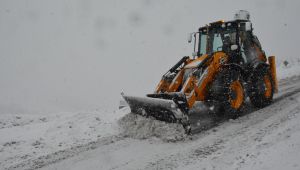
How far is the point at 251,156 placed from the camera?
14.2 feet

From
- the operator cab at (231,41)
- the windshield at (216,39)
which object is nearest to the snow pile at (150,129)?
the operator cab at (231,41)

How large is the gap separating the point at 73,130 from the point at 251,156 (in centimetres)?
399

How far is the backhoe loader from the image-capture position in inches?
251

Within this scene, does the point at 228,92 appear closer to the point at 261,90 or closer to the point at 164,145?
the point at 261,90

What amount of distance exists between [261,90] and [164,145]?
355 cm

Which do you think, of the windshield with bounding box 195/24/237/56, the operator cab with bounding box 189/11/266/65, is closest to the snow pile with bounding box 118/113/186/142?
the operator cab with bounding box 189/11/266/65

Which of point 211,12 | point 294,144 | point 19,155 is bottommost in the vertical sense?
point 19,155

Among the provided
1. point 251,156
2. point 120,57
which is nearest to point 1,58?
point 120,57

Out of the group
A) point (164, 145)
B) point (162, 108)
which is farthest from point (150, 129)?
point (164, 145)

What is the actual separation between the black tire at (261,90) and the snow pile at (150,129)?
268cm

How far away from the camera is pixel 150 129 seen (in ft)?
21.1

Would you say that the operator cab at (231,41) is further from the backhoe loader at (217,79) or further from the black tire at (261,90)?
the black tire at (261,90)

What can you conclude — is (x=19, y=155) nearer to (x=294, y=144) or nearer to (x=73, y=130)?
(x=73, y=130)

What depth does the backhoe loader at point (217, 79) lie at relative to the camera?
6387 mm
